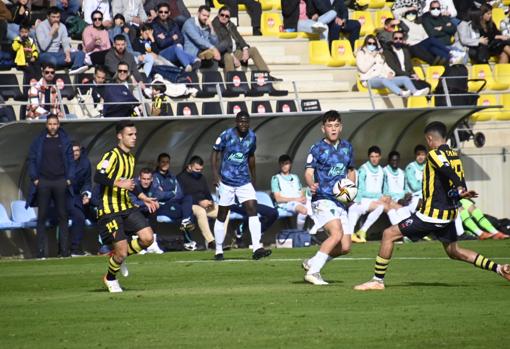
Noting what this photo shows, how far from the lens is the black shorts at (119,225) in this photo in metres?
14.8

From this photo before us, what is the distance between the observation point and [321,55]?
101 feet

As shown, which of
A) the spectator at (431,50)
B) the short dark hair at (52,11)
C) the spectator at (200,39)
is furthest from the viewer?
the spectator at (431,50)

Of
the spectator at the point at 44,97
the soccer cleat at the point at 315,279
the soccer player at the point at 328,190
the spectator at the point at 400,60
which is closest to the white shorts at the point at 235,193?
the spectator at the point at 44,97

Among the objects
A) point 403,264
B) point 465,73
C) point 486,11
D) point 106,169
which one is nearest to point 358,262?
point 403,264

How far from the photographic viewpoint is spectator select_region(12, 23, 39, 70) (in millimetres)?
24938

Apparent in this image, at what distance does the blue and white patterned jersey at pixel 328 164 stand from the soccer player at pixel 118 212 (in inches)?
82.9

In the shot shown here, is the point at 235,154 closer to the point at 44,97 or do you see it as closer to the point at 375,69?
the point at 44,97

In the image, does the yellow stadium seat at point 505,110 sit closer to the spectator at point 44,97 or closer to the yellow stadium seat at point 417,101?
the yellow stadium seat at point 417,101

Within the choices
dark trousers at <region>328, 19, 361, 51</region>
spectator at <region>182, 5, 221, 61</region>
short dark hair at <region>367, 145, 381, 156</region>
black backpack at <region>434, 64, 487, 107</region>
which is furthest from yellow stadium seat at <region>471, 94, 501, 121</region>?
spectator at <region>182, 5, 221, 61</region>

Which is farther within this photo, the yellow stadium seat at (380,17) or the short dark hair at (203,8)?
the yellow stadium seat at (380,17)

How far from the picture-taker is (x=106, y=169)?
14781mm

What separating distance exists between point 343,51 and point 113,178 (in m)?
16.9

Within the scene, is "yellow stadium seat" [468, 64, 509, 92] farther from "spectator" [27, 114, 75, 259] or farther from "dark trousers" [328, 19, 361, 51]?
"spectator" [27, 114, 75, 259]

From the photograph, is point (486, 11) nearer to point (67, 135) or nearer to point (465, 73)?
point (465, 73)
